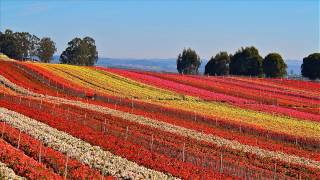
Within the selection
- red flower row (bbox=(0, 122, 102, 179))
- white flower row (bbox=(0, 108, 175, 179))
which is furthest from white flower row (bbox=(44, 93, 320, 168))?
red flower row (bbox=(0, 122, 102, 179))

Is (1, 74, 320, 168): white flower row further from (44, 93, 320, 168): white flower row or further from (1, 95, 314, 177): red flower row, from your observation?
(1, 95, 314, 177): red flower row

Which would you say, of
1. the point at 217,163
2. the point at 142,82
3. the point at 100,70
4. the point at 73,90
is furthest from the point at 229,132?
the point at 100,70

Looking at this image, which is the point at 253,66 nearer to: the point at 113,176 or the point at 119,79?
the point at 119,79

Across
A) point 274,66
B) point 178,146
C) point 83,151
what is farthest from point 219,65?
point 83,151

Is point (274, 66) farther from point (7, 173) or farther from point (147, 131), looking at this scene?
point (7, 173)

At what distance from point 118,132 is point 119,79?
185ft

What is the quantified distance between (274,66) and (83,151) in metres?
134

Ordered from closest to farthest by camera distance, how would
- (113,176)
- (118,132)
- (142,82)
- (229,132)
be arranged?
1. (113,176)
2. (118,132)
3. (229,132)
4. (142,82)

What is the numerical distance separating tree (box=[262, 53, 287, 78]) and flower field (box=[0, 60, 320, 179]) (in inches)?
2588

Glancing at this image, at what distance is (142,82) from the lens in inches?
3839

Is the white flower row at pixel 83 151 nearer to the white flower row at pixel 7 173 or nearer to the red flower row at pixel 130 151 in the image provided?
the red flower row at pixel 130 151

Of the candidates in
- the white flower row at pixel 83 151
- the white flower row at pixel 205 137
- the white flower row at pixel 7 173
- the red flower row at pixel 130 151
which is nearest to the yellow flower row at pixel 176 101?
the white flower row at pixel 205 137

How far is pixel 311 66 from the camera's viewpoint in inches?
6201

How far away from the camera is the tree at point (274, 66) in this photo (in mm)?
161262
